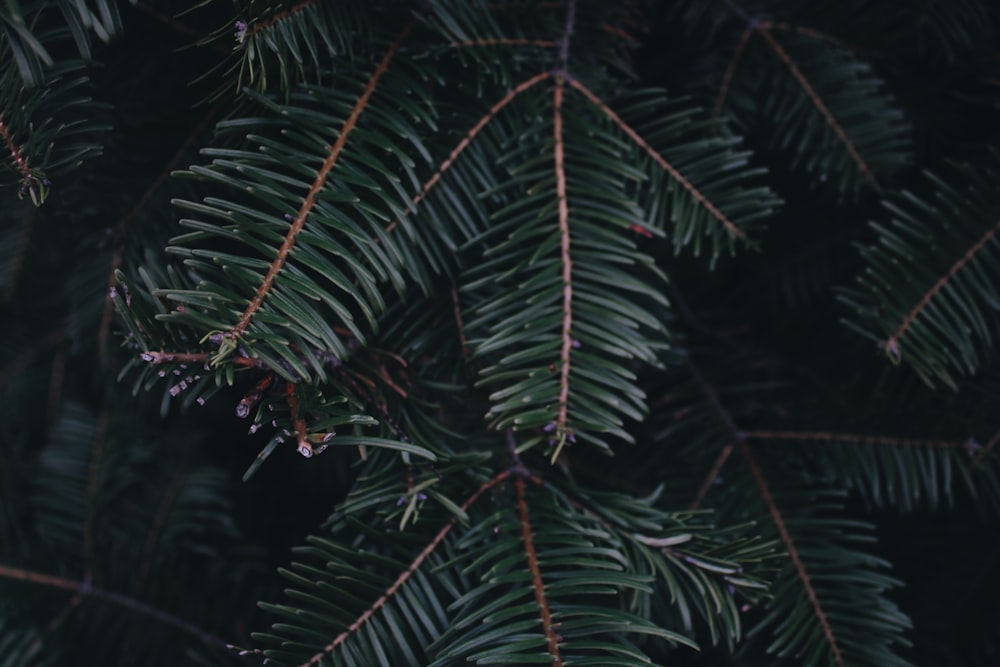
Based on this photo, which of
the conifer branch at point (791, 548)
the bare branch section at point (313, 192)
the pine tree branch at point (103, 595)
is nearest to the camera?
the bare branch section at point (313, 192)

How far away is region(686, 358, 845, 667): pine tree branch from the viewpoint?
0.45m

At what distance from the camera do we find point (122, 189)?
484 millimetres

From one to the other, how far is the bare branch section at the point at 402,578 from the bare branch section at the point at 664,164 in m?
0.20

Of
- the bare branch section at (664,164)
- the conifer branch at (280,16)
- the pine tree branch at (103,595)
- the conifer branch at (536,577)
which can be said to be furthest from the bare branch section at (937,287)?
the pine tree branch at (103,595)

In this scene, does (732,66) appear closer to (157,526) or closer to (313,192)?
(313,192)

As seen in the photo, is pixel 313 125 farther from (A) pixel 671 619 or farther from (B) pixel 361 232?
(A) pixel 671 619

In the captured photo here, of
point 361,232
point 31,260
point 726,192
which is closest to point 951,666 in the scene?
point 726,192

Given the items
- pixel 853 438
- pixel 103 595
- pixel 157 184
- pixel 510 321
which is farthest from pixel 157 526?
pixel 853 438

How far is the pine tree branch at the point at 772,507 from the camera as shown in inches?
17.5

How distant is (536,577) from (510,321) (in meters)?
0.13

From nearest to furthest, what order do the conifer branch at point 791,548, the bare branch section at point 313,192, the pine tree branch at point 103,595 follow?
the bare branch section at point 313,192, the conifer branch at point 791,548, the pine tree branch at point 103,595

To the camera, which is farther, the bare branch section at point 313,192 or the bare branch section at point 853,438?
the bare branch section at point 853,438

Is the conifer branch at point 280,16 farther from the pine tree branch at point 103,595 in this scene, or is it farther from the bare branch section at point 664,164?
the pine tree branch at point 103,595

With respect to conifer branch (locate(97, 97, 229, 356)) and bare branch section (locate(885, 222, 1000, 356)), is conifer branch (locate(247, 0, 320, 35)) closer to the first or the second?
conifer branch (locate(97, 97, 229, 356))
